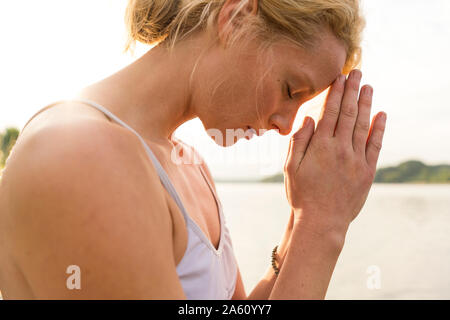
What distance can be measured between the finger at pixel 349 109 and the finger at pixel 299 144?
83 mm

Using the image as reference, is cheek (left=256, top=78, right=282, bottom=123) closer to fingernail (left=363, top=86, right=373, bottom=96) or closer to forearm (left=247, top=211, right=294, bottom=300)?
fingernail (left=363, top=86, right=373, bottom=96)

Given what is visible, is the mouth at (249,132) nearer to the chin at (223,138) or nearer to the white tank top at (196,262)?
the chin at (223,138)

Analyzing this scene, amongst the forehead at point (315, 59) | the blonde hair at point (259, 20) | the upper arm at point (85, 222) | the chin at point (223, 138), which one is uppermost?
the blonde hair at point (259, 20)

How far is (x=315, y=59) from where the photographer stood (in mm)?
1056

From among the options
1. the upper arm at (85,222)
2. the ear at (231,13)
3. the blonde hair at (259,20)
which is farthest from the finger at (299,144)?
the upper arm at (85,222)

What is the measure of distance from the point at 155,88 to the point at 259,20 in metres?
0.34

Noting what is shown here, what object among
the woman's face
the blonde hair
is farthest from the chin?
the blonde hair

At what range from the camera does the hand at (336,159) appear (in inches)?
40.4

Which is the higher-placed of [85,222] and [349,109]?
[349,109]

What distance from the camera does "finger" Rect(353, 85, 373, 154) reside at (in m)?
1.13

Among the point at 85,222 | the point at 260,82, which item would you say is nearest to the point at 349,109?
the point at 260,82

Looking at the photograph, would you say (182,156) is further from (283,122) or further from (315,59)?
(315,59)
